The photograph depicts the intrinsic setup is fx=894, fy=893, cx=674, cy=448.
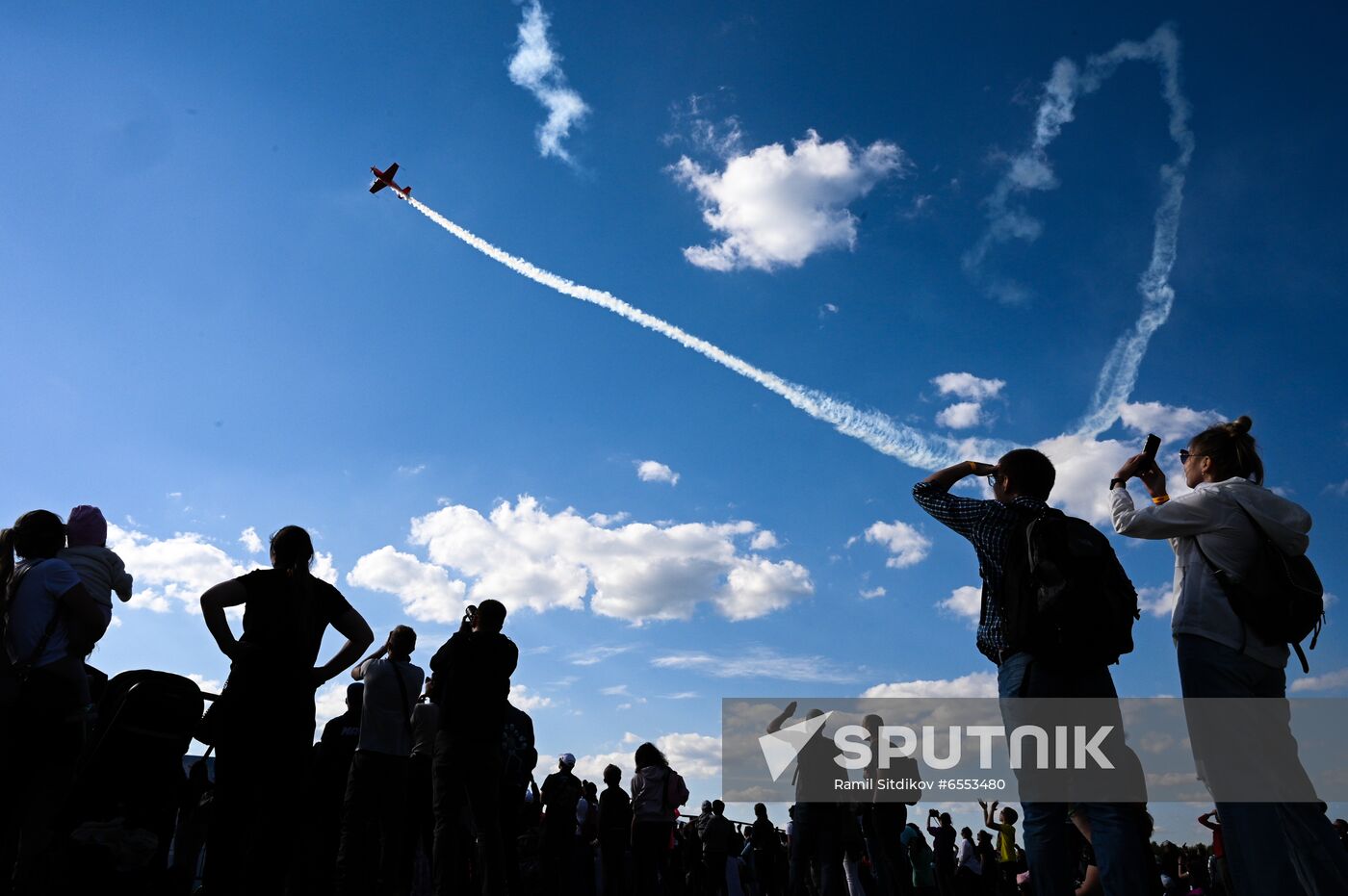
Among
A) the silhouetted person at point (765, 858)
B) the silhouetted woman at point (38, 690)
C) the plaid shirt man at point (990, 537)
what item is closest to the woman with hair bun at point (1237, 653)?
the plaid shirt man at point (990, 537)

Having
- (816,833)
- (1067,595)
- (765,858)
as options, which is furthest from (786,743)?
(765,858)

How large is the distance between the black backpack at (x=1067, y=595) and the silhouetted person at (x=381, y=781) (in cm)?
490

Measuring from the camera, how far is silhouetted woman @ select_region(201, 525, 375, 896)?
4117 mm

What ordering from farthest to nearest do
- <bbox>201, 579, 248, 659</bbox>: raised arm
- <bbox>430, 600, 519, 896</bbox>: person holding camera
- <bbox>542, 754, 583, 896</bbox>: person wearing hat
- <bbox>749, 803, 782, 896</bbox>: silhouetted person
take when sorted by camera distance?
1. <bbox>749, 803, 782, 896</bbox>: silhouetted person
2. <bbox>542, 754, 583, 896</bbox>: person wearing hat
3. <bbox>430, 600, 519, 896</bbox>: person holding camera
4. <bbox>201, 579, 248, 659</bbox>: raised arm

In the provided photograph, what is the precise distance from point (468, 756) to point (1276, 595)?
4699mm

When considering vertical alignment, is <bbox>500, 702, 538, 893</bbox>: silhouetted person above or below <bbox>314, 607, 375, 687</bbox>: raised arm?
below

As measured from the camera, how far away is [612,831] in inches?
451

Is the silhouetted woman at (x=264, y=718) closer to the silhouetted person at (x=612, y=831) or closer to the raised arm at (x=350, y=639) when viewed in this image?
the raised arm at (x=350, y=639)

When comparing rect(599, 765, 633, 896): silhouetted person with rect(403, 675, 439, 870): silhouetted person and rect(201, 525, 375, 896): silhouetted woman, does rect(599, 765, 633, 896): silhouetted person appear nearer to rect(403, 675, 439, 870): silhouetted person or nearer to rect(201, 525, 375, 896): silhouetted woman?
rect(403, 675, 439, 870): silhouetted person

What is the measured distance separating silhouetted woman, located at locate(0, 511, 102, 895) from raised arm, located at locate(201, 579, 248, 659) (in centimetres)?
131

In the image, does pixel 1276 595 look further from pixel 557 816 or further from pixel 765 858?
pixel 765 858

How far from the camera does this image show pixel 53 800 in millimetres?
4840

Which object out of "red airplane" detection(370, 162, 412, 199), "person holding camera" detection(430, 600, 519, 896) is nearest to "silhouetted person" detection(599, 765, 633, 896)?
"person holding camera" detection(430, 600, 519, 896)

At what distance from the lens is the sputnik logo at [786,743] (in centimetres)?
876
